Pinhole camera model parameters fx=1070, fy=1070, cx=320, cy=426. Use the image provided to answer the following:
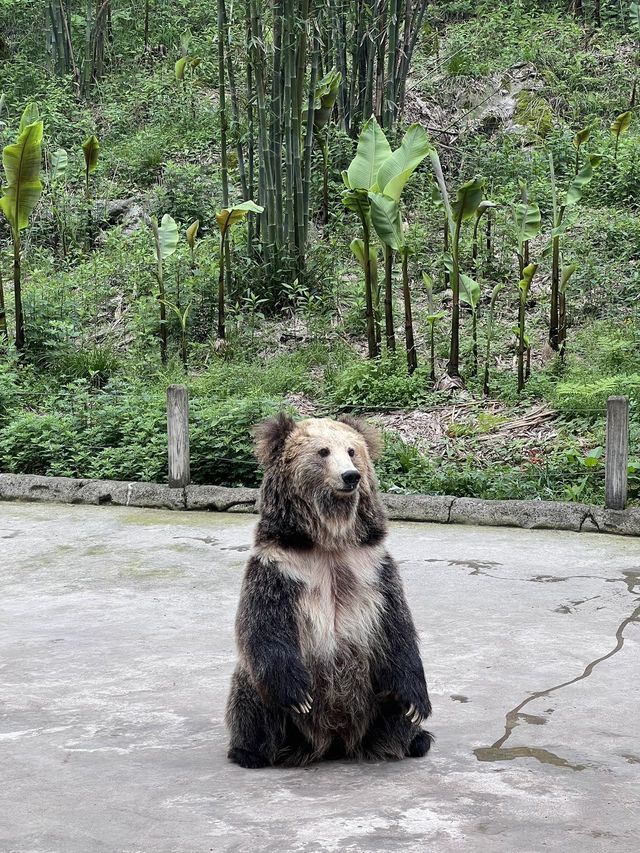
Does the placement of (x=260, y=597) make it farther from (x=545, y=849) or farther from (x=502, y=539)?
(x=502, y=539)

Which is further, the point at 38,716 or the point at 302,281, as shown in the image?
the point at 302,281

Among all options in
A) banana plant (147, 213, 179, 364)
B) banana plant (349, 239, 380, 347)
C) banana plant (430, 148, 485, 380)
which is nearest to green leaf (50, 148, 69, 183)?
banana plant (147, 213, 179, 364)

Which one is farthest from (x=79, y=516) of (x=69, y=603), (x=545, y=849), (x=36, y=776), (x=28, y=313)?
(x=545, y=849)

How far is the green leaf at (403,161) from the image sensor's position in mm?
10383

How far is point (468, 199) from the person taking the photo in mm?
10430

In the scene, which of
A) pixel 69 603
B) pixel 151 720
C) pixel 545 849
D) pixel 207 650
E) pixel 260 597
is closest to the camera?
pixel 545 849

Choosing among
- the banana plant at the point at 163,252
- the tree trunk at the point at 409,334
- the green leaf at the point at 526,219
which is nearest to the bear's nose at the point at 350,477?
the tree trunk at the point at 409,334

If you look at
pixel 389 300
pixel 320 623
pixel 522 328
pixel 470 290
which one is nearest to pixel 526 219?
pixel 470 290

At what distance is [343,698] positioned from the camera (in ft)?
11.2

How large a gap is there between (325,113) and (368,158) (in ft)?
10.8

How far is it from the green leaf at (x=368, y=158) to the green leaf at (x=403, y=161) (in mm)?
143

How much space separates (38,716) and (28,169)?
8.54 m

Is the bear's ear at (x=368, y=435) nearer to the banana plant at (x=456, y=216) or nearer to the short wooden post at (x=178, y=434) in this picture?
the short wooden post at (x=178, y=434)

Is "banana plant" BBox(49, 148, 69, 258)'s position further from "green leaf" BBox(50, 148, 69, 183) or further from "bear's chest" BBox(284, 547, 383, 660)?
"bear's chest" BBox(284, 547, 383, 660)
